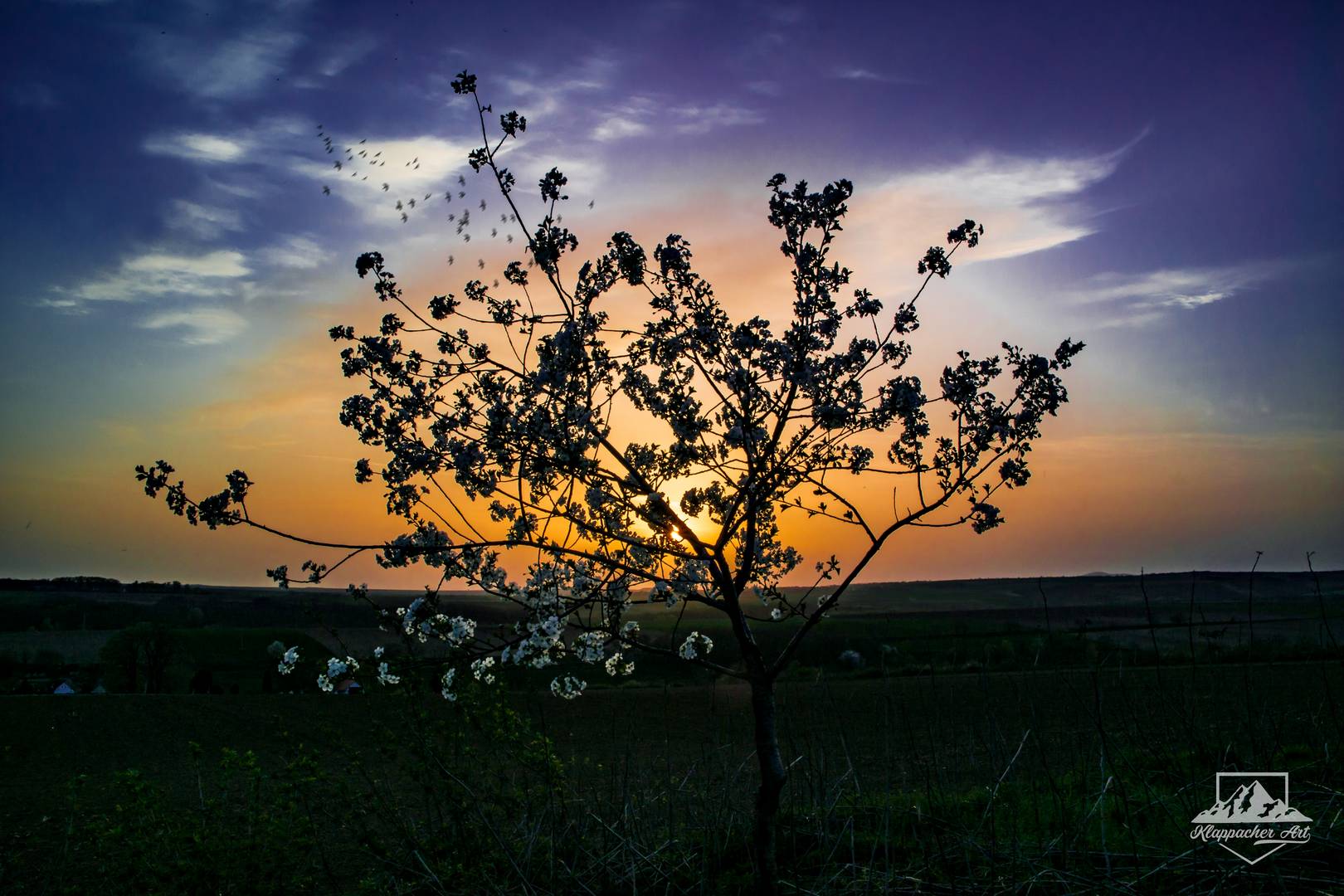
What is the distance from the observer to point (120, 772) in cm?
693

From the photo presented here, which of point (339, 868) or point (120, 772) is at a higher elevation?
point (120, 772)

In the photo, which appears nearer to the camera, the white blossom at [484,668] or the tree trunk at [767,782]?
the tree trunk at [767,782]

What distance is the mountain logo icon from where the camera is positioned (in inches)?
205

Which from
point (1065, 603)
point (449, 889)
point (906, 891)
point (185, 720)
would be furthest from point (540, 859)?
A: point (1065, 603)

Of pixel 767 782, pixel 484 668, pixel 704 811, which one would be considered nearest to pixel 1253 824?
pixel 767 782

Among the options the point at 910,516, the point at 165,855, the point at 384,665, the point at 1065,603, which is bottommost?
the point at 1065,603

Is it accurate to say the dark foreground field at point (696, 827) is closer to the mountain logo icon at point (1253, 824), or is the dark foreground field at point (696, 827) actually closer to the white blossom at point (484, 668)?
the mountain logo icon at point (1253, 824)

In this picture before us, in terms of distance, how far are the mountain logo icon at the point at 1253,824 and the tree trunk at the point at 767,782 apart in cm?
236

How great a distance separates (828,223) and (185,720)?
A: 27.2 meters

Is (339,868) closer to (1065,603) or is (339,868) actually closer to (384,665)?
(384,665)

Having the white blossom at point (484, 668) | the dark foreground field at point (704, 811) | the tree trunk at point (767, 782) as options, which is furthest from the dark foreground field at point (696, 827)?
the white blossom at point (484, 668)

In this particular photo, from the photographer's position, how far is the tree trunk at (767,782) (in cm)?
532

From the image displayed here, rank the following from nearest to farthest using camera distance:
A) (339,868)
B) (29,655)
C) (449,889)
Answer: (449,889), (339,868), (29,655)

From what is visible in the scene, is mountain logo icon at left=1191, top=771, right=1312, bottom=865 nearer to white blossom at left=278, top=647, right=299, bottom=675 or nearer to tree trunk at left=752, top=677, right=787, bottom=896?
tree trunk at left=752, top=677, right=787, bottom=896
